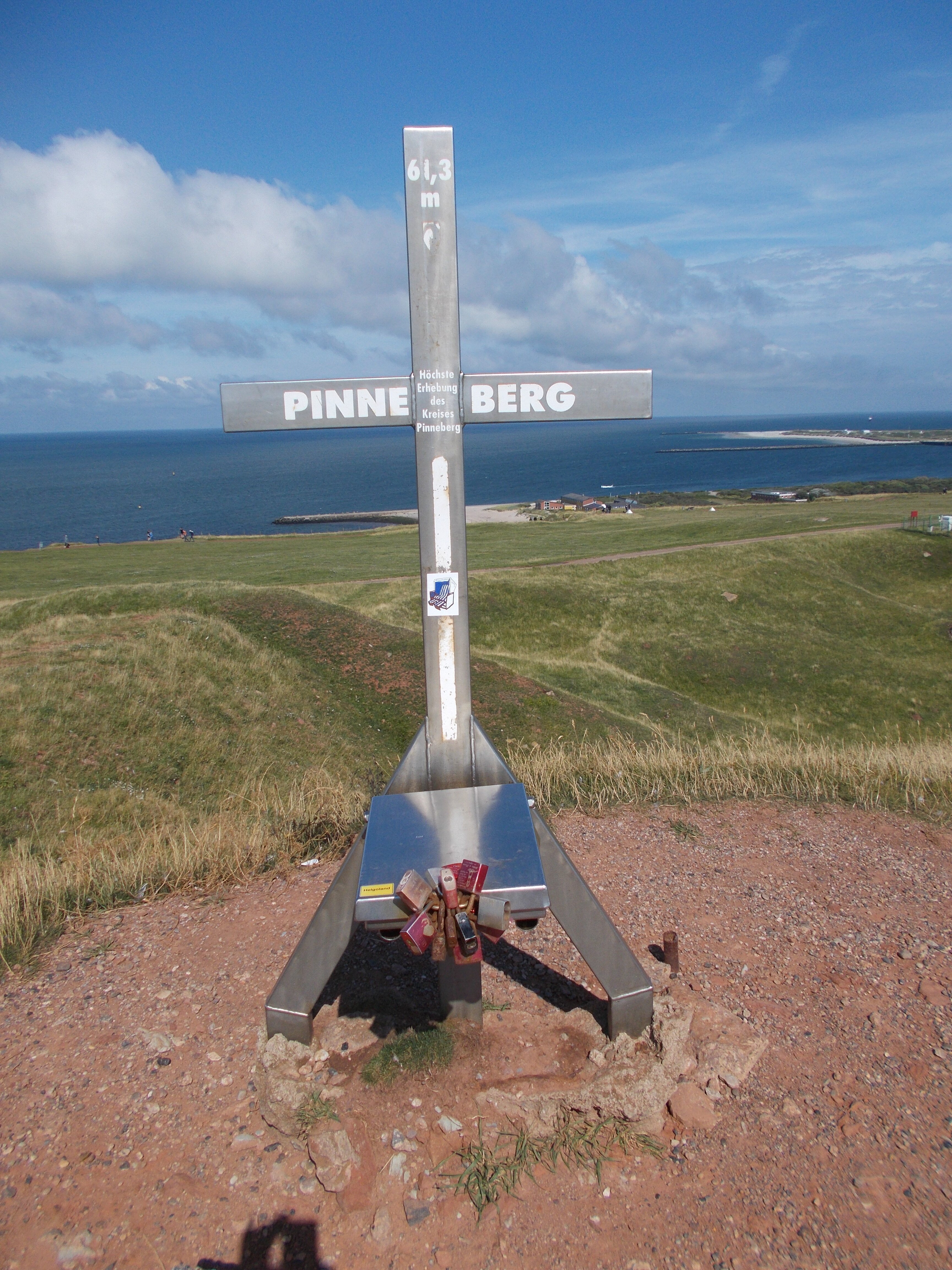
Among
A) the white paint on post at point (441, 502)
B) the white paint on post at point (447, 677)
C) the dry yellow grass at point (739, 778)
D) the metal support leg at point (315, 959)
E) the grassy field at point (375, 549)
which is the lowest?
the grassy field at point (375, 549)

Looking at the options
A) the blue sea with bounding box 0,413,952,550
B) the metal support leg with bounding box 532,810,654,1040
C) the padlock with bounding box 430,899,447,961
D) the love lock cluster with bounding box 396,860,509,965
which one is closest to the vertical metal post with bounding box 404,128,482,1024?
the metal support leg with bounding box 532,810,654,1040

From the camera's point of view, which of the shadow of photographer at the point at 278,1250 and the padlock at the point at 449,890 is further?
the padlock at the point at 449,890

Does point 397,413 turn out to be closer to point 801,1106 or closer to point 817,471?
point 801,1106

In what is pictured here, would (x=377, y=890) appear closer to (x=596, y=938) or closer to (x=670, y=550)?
(x=596, y=938)

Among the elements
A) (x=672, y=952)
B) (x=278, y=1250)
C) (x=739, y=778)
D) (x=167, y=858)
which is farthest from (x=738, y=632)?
(x=278, y=1250)

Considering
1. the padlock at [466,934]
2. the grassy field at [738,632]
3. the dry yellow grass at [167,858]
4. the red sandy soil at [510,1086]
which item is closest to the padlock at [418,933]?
the padlock at [466,934]

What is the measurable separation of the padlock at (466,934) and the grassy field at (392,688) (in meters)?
3.05

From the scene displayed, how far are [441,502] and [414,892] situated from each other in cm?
203

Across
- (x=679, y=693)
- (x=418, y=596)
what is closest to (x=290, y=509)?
(x=418, y=596)

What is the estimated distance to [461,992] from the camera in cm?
405

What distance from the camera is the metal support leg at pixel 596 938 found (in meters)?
3.80

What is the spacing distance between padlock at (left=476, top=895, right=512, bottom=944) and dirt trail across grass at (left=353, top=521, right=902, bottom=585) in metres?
23.3

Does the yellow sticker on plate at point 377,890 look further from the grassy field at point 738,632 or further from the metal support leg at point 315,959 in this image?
the grassy field at point 738,632

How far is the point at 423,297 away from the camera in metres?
4.06
